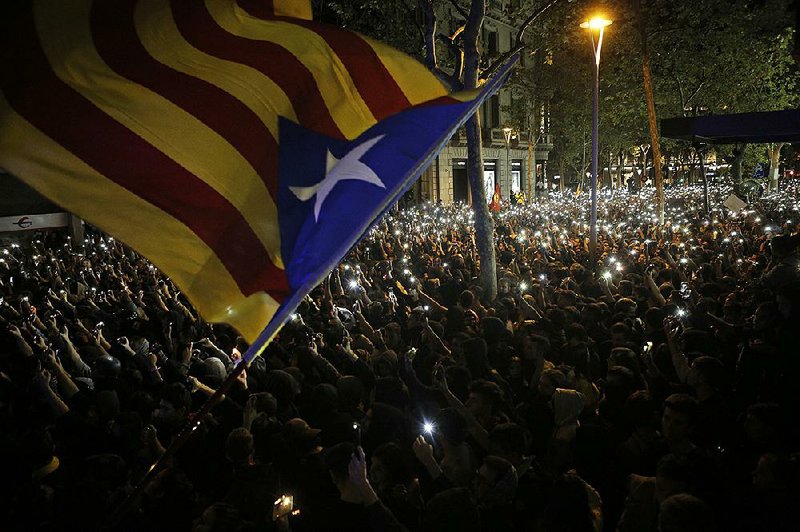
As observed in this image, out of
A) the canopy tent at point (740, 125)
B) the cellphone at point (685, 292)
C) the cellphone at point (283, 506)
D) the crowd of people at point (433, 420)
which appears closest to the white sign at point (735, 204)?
the canopy tent at point (740, 125)

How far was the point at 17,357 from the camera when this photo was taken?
679cm

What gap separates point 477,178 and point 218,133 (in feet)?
30.1

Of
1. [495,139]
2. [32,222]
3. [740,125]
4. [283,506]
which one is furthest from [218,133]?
[495,139]

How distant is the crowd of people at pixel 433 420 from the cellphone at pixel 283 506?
19 millimetres

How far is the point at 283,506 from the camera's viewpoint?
3.91 metres

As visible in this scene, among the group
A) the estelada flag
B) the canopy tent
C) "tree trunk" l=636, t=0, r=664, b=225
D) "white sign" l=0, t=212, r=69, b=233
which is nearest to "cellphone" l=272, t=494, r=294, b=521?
the estelada flag

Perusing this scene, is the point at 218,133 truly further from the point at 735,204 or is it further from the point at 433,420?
the point at 735,204

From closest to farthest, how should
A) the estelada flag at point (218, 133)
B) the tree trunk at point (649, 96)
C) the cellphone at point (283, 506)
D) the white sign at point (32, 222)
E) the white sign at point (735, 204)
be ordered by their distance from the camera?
the estelada flag at point (218, 133) < the cellphone at point (283, 506) < the white sign at point (735, 204) < the tree trunk at point (649, 96) < the white sign at point (32, 222)

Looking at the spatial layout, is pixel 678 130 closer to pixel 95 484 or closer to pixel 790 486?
pixel 790 486

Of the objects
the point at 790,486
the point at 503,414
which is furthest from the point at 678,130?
the point at 790,486

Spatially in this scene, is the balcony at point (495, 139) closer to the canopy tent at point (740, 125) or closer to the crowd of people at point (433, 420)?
the canopy tent at point (740, 125)

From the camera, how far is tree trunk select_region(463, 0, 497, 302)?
11023 mm

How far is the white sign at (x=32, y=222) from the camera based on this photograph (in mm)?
27328

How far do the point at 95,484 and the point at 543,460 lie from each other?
3.24 metres
